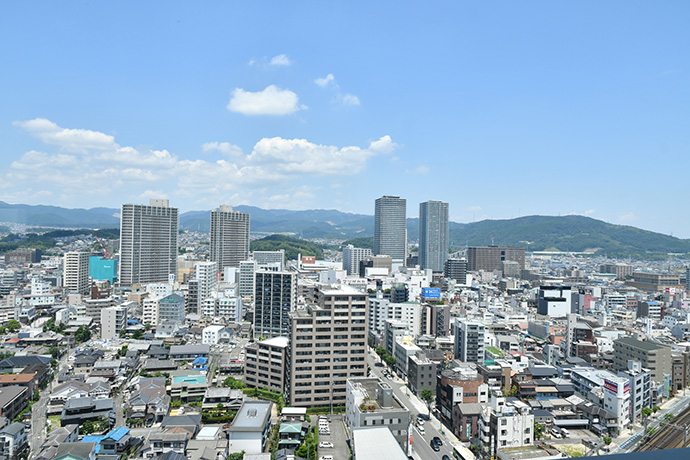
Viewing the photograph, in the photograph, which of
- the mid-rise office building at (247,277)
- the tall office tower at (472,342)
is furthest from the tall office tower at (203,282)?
the tall office tower at (472,342)

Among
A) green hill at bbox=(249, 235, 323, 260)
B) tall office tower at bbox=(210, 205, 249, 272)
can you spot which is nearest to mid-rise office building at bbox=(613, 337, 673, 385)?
tall office tower at bbox=(210, 205, 249, 272)

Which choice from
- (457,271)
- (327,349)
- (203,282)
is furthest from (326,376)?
(457,271)

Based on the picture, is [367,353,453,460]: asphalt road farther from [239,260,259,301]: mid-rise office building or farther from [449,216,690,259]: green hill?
[449,216,690,259]: green hill

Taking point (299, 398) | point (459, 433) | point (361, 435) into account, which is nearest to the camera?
point (361, 435)

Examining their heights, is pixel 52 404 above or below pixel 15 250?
below

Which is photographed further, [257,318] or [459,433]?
[257,318]

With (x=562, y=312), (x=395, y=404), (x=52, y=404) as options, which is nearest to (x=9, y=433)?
(x=52, y=404)

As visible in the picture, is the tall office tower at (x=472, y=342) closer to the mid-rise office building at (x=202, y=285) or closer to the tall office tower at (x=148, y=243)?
the mid-rise office building at (x=202, y=285)

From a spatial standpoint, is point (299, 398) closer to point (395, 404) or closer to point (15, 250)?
point (395, 404)
